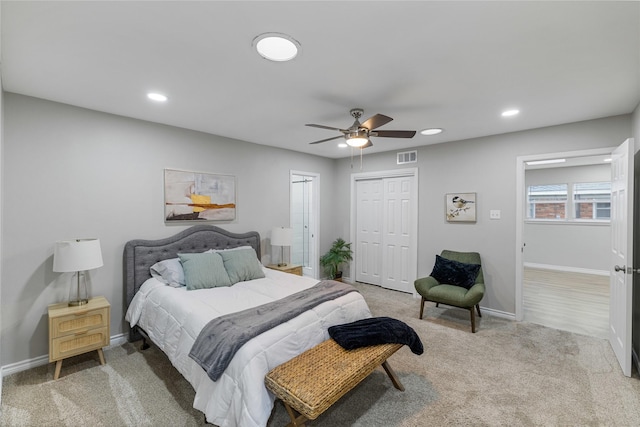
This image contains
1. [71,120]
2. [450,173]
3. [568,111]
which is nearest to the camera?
[71,120]

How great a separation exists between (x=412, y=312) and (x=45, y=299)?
4180 millimetres

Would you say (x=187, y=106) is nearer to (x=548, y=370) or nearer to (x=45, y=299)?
(x=45, y=299)

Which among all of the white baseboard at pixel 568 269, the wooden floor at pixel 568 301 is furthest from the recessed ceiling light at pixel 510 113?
the white baseboard at pixel 568 269

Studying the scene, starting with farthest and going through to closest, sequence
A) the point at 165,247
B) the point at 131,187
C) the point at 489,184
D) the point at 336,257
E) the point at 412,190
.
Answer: the point at 336,257
the point at 412,190
the point at 489,184
the point at 165,247
the point at 131,187

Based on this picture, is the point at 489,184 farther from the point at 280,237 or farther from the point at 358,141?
the point at 280,237

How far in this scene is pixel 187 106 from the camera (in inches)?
114

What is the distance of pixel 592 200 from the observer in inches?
255

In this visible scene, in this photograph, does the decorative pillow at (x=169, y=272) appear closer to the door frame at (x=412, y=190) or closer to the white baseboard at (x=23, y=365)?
the white baseboard at (x=23, y=365)

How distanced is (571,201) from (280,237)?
22.5 feet

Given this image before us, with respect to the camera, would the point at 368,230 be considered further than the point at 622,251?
Yes

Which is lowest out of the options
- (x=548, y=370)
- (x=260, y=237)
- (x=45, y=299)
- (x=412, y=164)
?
(x=548, y=370)

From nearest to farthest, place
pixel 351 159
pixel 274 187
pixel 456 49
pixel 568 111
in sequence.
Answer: pixel 456 49
pixel 568 111
pixel 274 187
pixel 351 159

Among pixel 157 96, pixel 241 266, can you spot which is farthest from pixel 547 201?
pixel 157 96

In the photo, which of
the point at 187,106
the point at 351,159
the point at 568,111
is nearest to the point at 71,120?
the point at 187,106
